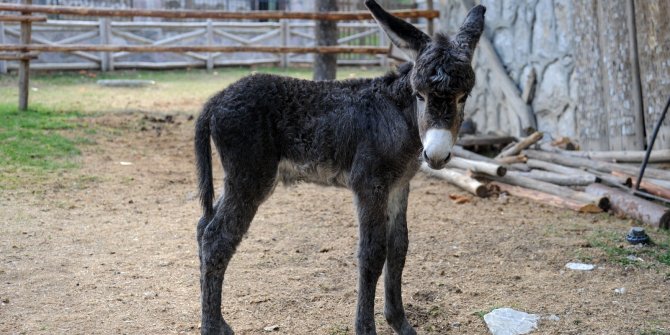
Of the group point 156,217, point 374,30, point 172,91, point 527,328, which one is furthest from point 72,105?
point 374,30

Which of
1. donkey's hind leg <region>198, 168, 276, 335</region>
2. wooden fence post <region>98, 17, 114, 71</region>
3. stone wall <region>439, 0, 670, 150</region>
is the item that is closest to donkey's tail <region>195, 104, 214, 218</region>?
donkey's hind leg <region>198, 168, 276, 335</region>

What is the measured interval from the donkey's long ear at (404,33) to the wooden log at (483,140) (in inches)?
245

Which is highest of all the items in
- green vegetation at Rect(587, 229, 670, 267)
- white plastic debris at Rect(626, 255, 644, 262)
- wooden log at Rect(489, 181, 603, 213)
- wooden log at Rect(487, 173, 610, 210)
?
wooden log at Rect(487, 173, 610, 210)

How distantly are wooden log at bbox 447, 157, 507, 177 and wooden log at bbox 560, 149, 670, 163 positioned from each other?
3.71ft

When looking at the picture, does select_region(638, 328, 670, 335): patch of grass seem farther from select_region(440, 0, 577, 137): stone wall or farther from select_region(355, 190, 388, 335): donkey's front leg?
select_region(440, 0, 577, 137): stone wall

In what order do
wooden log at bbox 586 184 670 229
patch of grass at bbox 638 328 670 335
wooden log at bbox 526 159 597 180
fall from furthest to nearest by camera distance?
wooden log at bbox 526 159 597 180, wooden log at bbox 586 184 670 229, patch of grass at bbox 638 328 670 335

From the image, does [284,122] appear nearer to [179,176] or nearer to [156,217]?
[156,217]

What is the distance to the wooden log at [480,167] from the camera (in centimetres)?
841

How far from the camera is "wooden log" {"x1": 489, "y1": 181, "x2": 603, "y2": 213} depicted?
7549 millimetres

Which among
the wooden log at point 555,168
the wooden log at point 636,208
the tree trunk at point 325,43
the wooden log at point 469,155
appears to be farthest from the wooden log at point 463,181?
the tree trunk at point 325,43

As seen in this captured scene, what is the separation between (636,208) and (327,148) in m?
4.24

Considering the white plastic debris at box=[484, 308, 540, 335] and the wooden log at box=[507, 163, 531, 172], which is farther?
the wooden log at box=[507, 163, 531, 172]

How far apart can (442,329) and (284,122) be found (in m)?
1.83

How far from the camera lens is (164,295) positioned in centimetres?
533
